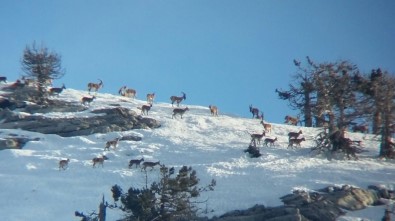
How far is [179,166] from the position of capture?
4072 centimetres

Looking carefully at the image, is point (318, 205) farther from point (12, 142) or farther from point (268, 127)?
point (12, 142)

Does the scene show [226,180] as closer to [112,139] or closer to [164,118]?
[112,139]

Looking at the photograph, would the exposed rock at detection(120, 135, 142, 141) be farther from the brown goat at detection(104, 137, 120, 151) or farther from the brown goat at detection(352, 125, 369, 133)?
the brown goat at detection(352, 125, 369, 133)

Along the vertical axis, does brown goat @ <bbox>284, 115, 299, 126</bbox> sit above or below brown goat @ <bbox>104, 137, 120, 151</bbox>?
above

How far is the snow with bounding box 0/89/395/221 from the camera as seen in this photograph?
34.4 m

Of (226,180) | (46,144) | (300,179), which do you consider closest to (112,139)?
(46,144)

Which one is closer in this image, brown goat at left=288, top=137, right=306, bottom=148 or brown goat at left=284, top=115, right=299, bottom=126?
brown goat at left=288, top=137, right=306, bottom=148

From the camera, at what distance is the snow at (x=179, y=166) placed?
34.4m

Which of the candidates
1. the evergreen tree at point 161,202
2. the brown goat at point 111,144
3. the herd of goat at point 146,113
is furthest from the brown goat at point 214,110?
the evergreen tree at point 161,202

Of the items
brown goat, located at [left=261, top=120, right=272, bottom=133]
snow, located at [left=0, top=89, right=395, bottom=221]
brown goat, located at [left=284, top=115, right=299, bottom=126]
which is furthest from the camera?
brown goat, located at [left=284, top=115, right=299, bottom=126]

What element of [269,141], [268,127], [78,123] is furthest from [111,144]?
[268,127]

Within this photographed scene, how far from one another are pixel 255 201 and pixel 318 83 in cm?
1612

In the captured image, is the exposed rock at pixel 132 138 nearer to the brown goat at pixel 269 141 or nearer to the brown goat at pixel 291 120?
the brown goat at pixel 269 141

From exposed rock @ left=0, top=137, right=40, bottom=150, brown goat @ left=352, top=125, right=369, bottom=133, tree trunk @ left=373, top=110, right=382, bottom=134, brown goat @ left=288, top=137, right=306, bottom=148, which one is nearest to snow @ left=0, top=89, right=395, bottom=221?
exposed rock @ left=0, top=137, right=40, bottom=150
